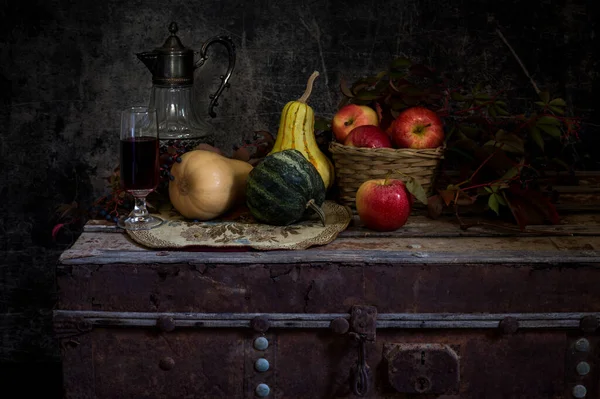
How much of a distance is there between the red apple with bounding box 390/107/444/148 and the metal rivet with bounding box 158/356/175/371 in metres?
0.90

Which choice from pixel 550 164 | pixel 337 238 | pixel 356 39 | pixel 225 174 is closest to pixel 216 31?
pixel 356 39

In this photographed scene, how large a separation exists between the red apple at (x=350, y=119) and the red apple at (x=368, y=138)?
0.07 meters

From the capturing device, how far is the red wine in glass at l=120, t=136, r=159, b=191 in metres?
1.98

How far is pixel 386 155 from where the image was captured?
213cm

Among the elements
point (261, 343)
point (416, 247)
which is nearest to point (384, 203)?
point (416, 247)

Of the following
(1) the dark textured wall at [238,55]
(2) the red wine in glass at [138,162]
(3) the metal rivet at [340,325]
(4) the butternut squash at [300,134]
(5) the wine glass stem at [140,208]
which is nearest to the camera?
(3) the metal rivet at [340,325]

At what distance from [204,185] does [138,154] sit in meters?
0.20

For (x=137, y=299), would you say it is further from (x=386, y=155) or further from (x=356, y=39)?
(x=356, y=39)

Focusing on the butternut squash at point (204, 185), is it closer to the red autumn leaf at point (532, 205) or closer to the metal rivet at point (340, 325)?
the metal rivet at point (340, 325)

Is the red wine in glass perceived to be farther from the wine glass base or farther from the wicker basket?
the wicker basket

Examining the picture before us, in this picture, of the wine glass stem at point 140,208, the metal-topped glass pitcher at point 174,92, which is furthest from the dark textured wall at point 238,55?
the wine glass stem at point 140,208

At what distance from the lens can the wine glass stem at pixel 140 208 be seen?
209 cm

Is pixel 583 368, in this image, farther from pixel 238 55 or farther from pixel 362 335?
pixel 238 55

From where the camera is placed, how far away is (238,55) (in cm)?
277
